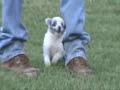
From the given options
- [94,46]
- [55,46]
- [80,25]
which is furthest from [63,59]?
[94,46]

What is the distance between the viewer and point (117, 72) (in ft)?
14.0

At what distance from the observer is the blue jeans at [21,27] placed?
420cm

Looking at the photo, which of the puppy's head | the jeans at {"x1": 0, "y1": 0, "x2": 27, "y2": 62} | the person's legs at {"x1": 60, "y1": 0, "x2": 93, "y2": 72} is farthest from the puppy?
the jeans at {"x1": 0, "y1": 0, "x2": 27, "y2": 62}

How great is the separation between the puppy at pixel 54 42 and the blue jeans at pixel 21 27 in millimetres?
277

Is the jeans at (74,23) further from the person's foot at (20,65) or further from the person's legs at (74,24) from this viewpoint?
the person's foot at (20,65)

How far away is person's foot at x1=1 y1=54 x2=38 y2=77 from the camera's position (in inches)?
160

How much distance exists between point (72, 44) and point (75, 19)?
0.75 ft

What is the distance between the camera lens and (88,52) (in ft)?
16.7

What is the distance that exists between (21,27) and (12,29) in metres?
0.08

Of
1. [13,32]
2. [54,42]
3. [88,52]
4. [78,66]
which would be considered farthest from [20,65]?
[88,52]

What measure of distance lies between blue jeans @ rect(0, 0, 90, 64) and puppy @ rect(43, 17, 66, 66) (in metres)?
0.28

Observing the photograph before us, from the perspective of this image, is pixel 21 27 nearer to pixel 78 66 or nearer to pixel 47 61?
pixel 47 61

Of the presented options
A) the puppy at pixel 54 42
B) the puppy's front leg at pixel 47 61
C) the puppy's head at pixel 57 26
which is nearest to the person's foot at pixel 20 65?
the puppy's front leg at pixel 47 61

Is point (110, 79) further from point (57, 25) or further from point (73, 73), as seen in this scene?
point (57, 25)
